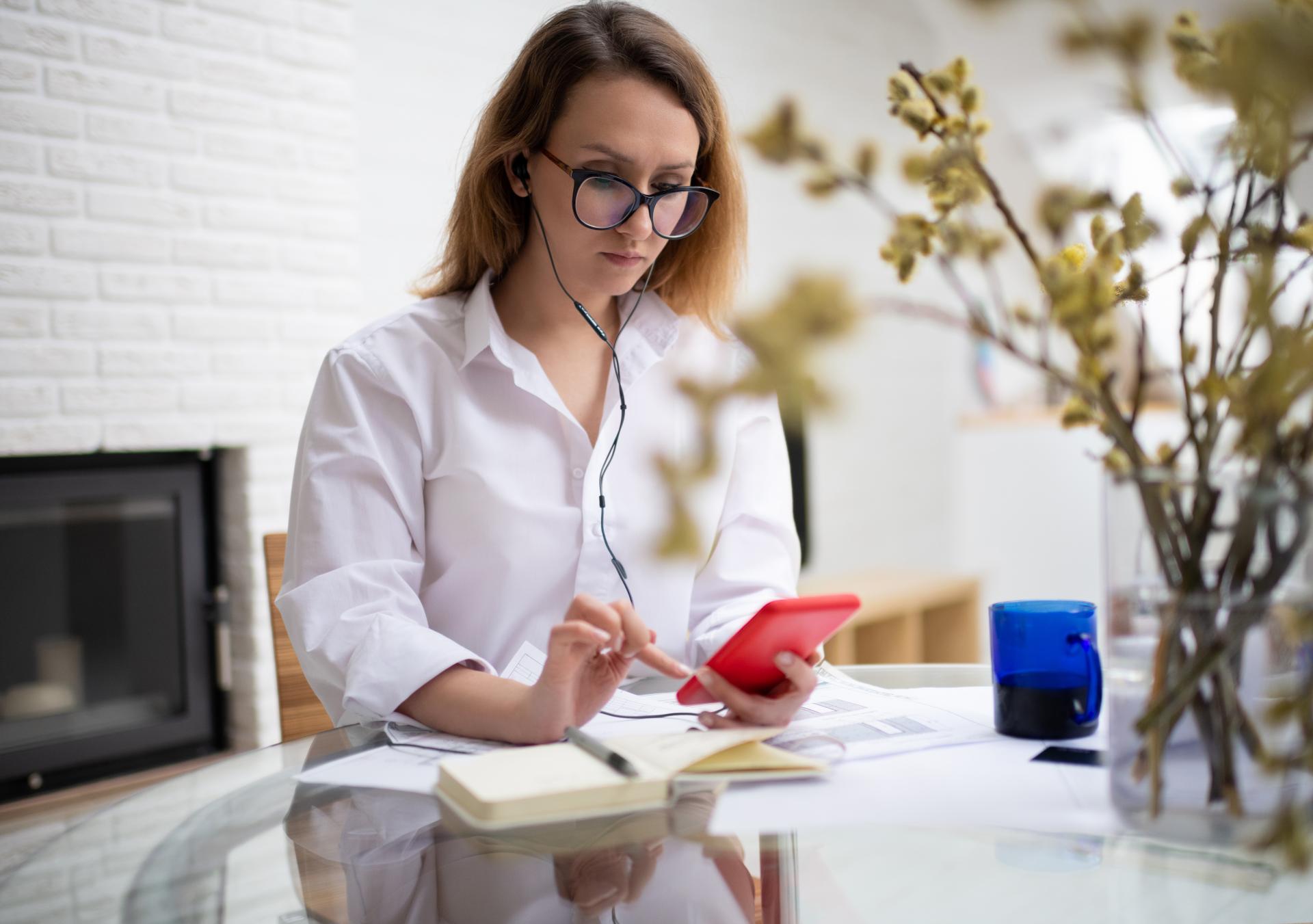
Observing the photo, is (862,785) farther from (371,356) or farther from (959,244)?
(371,356)

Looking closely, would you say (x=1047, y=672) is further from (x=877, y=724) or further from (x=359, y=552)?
(x=359, y=552)

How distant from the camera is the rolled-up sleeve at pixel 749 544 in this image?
54.9 inches

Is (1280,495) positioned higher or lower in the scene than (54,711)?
higher

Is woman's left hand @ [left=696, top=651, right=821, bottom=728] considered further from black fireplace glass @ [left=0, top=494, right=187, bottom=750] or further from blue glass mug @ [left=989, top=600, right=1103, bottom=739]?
black fireplace glass @ [left=0, top=494, right=187, bottom=750]

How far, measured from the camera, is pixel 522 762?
0.83m

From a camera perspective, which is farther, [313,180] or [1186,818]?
[313,180]

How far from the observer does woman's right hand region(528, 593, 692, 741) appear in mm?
934

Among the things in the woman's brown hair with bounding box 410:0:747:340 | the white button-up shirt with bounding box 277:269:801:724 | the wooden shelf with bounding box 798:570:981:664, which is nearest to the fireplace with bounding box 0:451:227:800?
the woman's brown hair with bounding box 410:0:747:340

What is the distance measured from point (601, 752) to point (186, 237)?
78.1 inches

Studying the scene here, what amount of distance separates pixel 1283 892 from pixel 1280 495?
0.24 metres

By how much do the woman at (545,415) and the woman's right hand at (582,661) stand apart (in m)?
0.16

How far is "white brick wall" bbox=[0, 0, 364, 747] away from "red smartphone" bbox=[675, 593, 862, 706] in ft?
5.84

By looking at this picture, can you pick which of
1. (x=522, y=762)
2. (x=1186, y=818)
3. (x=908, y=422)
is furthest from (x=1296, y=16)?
(x=908, y=422)

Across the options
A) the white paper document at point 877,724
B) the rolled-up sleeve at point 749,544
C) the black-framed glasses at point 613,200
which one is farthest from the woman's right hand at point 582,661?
the black-framed glasses at point 613,200
